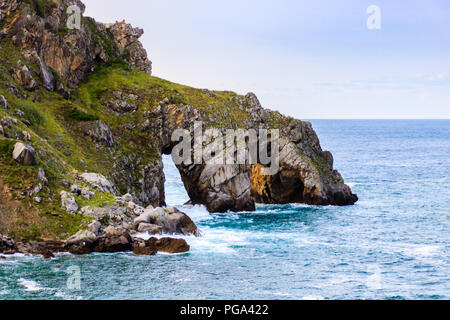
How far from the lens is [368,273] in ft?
189

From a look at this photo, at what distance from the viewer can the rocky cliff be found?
2616 inches

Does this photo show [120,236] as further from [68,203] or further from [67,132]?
[67,132]

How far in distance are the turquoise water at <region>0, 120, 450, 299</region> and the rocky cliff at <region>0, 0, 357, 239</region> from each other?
7819 mm

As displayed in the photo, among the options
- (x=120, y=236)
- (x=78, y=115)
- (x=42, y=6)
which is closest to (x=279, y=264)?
(x=120, y=236)

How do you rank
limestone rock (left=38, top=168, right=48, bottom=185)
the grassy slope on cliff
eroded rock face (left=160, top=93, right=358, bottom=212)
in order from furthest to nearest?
eroded rock face (left=160, top=93, right=358, bottom=212), limestone rock (left=38, top=168, right=48, bottom=185), the grassy slope on cliff

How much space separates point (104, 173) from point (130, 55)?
39901 millimetres

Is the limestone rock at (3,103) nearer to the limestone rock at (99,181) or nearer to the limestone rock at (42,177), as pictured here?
the limestone rock at (99,181)

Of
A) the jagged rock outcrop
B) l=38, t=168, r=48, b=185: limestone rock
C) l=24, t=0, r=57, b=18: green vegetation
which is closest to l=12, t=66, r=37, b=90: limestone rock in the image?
l=24, t=0, r=57, b=18: green vegetation
